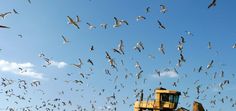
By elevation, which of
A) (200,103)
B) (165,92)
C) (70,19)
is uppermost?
(165,92)

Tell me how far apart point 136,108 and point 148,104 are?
2.06m

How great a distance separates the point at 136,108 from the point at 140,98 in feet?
6.26

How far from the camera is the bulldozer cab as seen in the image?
54.9 m

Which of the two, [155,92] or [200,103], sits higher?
[155,92]

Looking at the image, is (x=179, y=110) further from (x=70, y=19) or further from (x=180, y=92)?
(x=70, y=19)

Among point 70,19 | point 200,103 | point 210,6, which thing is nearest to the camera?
point 210,6

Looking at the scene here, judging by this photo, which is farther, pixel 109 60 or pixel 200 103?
pixel 200 103

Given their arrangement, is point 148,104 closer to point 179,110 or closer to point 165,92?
point 165,92

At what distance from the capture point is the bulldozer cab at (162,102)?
180 ft

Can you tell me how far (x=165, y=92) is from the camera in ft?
183

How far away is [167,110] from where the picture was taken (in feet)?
181

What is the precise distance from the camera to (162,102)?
5506 cm

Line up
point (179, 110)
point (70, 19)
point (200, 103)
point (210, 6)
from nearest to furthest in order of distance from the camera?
point (210, 6), point (70, 19), point (200, 103), point (179, 110)

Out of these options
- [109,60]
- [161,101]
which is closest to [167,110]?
[161,101]
